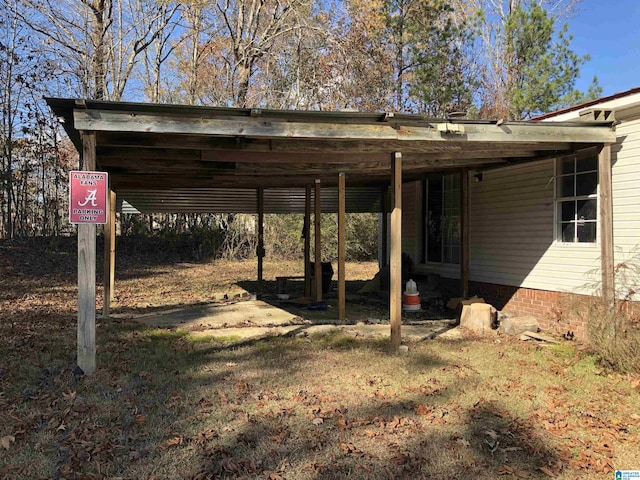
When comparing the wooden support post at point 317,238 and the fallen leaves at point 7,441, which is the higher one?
the wooden support post at point 317,238

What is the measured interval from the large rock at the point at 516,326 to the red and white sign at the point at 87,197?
5.84 metres

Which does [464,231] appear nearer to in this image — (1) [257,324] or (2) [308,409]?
(1) [257,324]

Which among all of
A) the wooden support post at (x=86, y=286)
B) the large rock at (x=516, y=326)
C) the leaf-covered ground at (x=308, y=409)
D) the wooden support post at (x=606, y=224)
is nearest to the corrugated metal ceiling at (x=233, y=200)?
the leaf-covered ground at (x=308, y=409)

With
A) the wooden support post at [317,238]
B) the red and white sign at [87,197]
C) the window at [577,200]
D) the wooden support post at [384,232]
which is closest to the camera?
the red and white sign at [87,197]

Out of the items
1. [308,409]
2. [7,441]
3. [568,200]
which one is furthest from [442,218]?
[7,441]

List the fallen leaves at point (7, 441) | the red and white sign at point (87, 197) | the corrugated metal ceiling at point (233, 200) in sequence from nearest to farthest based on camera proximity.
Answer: the fallen leaves at point (7, 441)
the red and white sign at point (87, 197)
the corrugated metal ceiling at point (233, 200)

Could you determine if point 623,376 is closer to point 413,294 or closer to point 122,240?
point 413,294

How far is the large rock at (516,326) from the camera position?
752 cm

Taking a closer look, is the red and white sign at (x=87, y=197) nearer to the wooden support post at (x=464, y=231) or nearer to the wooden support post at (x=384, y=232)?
the wooden support post at (x=464, y=231)

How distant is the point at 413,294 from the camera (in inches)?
378

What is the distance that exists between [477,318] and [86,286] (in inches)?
223

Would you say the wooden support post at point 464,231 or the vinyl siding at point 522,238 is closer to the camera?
the vinyl siding at point 522,238

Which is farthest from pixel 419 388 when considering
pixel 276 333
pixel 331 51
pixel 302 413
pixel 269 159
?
pixel 331 51

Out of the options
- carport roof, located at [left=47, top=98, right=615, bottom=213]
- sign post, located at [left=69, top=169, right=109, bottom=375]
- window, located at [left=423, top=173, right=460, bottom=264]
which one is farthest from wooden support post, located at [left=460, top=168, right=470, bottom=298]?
sign post, located at [left=69, top=169, right=109, bottom=375]
